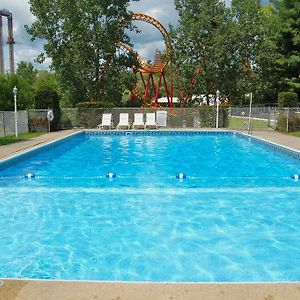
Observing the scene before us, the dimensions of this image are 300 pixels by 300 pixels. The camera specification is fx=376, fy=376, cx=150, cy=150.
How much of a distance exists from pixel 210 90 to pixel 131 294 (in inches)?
1173

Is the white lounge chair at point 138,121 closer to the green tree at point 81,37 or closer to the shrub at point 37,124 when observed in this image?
the green tree at point 81,37

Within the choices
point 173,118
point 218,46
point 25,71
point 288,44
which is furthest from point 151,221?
point 25,71

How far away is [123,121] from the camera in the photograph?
22.6 metres

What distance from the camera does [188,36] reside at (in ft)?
95.0

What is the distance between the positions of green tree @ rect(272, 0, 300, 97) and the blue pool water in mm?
19702

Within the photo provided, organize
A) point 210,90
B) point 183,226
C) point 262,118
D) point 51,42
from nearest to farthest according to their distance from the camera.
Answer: point 183,226
point 51,42
point 262,118
point 210,90

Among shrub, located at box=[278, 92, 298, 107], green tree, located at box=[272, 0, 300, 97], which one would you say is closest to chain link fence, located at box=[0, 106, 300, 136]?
shrub, located at box=[278, 92, 298, 107]

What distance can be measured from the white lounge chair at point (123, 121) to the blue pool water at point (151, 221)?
9.88m

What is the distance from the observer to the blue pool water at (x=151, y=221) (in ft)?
15.5

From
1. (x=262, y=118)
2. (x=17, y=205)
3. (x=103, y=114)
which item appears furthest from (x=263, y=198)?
(x=262, y=118)

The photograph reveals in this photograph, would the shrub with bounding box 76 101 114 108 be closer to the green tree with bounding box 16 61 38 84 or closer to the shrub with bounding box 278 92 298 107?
the shrub with bounding box 278 92 298 107

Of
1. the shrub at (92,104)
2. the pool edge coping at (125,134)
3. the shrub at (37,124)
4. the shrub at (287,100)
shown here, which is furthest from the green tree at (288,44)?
the shrub at (37,124)

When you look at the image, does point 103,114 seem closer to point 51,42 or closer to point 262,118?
point 51,42

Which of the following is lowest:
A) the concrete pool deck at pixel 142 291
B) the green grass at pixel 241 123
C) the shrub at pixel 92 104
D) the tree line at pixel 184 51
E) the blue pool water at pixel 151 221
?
the blue pool water at pixel 151 221
